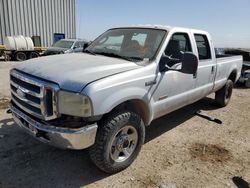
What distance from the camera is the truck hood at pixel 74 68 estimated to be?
2.80 m

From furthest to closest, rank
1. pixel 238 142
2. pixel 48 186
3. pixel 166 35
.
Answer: pixel 238 142 → pixel 166 35 → pixel 48 186

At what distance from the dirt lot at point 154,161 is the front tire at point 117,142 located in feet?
0.60

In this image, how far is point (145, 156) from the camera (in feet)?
12.8

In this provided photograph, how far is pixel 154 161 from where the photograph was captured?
12.4 ft

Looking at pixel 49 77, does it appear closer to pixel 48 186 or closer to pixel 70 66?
pixel 70 66

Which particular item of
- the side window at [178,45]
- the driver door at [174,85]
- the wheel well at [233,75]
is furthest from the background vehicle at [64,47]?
the driver door at [174,85]

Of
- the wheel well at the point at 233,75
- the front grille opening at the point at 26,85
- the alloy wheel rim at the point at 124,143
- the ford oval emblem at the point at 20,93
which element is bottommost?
the alloy wheel rim at the point at 124,143

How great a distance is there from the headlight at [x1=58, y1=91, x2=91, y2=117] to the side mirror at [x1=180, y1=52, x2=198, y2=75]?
4.98 feet

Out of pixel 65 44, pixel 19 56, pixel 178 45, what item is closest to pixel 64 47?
pixel 65 44

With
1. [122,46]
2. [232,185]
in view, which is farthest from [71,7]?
[232,185]

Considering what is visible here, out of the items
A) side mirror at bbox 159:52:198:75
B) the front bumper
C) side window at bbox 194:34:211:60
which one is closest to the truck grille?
the front bumper

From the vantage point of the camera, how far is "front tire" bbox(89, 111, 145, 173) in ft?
9.94

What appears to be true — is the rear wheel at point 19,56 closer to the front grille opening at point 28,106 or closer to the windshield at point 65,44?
the windshield at point 65,44

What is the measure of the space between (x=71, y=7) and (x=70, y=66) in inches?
1025
